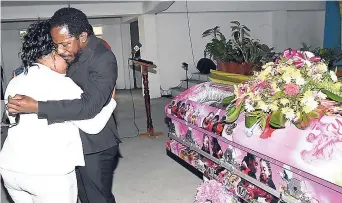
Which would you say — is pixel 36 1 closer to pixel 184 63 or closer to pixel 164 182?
pixel 184 63

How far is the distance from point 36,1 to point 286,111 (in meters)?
7.00

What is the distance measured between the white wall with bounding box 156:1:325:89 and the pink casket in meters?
6.36

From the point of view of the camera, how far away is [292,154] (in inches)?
69.2

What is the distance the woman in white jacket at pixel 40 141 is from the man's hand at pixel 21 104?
0.16 feet

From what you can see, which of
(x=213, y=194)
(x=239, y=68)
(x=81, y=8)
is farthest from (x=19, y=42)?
(x=213, y=194)

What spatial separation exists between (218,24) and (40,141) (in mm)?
8961

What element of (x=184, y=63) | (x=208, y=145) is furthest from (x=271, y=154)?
(x=184, y=63)

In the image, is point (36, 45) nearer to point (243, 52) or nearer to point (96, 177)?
point (96, 177)

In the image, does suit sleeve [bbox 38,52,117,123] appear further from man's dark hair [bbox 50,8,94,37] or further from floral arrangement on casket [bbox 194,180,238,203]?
floral arrangement on casket [bbox 194,180,238,203]

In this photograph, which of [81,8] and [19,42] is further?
[19,42]

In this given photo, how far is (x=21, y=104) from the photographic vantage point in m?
1.21

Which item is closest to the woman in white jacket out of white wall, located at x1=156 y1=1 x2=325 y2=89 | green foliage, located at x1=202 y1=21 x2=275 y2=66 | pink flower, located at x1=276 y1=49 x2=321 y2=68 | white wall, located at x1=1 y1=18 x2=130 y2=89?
pink flower, located at x1=276 y1=49 x2=321 y2=68

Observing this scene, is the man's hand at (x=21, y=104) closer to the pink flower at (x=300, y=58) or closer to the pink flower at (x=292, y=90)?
the pink flower at (x=292, y=90)

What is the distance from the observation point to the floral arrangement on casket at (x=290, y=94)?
1788 mm
